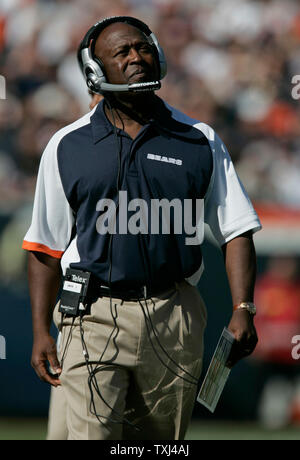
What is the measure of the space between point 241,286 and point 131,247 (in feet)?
1.36

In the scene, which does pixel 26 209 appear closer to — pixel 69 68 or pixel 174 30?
pixel 69 68

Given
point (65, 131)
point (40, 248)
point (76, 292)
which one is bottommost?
point (76, 292)

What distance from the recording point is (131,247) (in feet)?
8.47

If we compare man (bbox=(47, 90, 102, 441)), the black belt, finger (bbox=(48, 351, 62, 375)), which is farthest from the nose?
man (bbox=(47, 90, 102, 441))

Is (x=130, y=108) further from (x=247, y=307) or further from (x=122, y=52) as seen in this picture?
(x=247, y=307)

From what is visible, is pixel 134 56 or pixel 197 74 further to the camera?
pixel 197 74

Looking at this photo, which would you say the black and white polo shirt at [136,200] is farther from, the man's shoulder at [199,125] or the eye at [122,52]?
the eye at [122,52]

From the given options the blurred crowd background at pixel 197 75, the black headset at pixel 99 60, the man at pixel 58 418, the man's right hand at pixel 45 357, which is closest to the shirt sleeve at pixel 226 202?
the black headset at pixel 99 60

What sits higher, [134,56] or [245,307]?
[134,56]

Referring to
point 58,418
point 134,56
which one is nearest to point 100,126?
point 134,56

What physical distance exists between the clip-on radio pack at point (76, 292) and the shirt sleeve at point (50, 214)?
167 millimetres

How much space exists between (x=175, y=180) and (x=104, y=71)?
517 mm

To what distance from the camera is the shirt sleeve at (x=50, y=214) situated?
271 centimetres

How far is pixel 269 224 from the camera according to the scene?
5223mm
